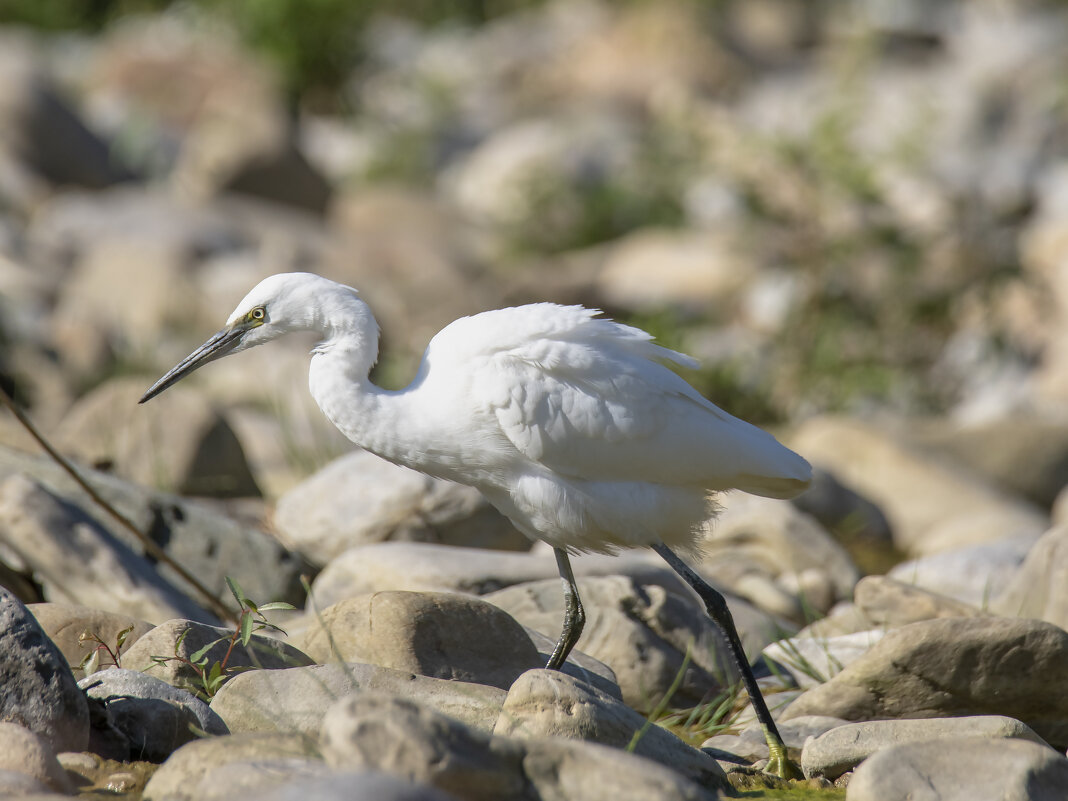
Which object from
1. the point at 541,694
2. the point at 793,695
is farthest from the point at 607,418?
the point at 793,695

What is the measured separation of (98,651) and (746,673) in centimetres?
182

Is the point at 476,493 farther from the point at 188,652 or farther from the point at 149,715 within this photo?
→ the point at 149,715

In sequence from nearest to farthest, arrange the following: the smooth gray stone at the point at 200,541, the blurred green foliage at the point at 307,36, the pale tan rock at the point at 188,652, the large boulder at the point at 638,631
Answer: the pale tan rock at the point at 188,652, the large boulder at the point at 638,631, the smooth gray stone at the point at 200,541, the blurred green foliage at the point at 307,36

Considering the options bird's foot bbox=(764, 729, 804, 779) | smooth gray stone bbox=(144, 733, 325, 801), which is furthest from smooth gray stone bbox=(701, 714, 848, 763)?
smooth gray stone bbox=(144, 733, 325, 801)

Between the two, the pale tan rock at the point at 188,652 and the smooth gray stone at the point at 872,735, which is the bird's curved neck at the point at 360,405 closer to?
the pale tan rock at the point at 188,652

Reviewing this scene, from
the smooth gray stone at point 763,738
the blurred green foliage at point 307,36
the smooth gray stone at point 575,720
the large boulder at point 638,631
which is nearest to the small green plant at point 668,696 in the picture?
the large boulder at point 638,631

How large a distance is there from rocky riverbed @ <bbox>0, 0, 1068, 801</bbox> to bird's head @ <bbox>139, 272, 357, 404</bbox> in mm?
651

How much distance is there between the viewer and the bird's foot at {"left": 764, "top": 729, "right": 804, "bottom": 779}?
3.36 metres

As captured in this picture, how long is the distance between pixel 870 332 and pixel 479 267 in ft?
15.0

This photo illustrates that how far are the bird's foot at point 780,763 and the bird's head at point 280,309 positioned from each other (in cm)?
174

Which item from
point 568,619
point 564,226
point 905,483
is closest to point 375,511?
point 568,619

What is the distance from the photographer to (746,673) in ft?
11.7

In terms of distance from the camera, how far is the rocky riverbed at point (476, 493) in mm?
2871

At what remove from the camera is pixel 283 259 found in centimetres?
1134
